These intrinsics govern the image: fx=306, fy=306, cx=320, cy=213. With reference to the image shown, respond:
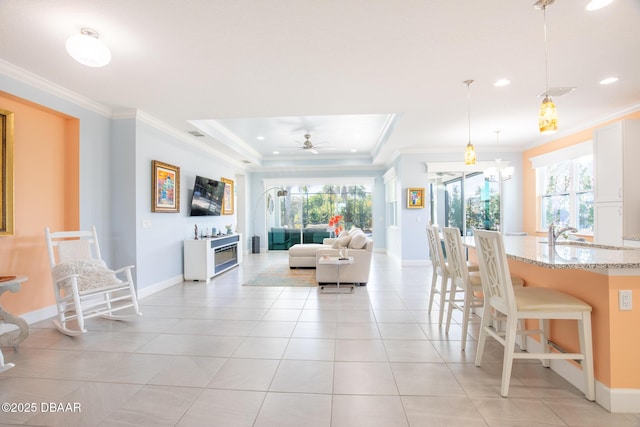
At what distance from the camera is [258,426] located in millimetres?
1673

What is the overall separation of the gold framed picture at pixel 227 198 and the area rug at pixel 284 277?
74.2 inches

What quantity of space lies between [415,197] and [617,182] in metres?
3.24

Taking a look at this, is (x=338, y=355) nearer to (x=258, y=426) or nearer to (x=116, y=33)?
(x=258, y=426)

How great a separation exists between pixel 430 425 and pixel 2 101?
4565 mm

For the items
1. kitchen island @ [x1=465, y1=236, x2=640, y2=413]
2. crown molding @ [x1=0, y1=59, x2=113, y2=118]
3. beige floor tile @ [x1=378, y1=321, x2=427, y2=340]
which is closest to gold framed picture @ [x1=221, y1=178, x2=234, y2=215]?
crown molding @ [x1=0, y1=59, x2=113, y2=118]

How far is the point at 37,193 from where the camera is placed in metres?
3.35

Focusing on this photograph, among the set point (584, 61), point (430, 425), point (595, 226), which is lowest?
point (430, 425)

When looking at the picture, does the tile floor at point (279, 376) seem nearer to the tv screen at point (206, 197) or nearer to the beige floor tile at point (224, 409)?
the beige floor tile at point (224, 409)

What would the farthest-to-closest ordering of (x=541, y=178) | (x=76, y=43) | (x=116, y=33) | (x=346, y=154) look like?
(x=346, y=154) < (x=541, y=178) < (x=116, y=33) < (x=76, y=43)

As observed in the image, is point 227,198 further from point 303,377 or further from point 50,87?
point 303,377

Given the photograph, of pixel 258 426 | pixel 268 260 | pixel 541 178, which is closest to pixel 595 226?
pixel 541 178

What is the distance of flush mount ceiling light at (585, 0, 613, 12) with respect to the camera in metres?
2.02

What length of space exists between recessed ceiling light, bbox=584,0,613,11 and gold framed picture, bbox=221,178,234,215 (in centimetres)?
649

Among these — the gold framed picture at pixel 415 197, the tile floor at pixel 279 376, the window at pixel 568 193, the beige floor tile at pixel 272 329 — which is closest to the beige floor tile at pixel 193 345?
the tile floor at pixel 279 376
